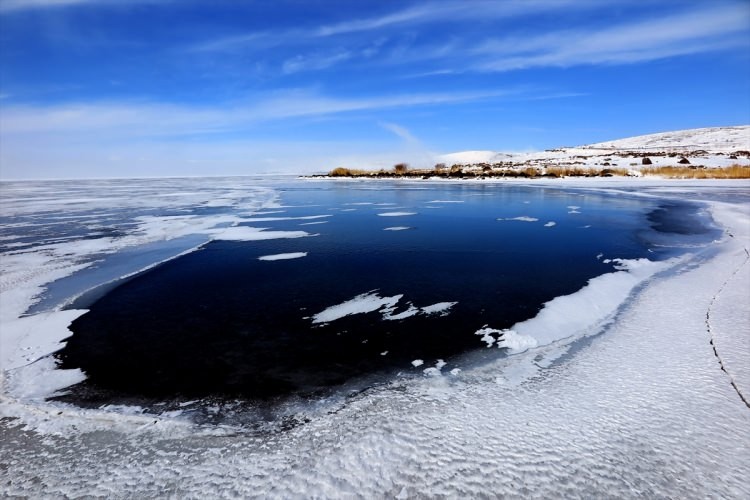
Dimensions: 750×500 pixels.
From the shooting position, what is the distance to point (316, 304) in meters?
3.63

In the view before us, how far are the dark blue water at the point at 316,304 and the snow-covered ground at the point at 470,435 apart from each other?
0.26 meters

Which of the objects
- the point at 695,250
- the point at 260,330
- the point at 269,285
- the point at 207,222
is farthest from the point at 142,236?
the point at 695,250

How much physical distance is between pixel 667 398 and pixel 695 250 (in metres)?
4.50

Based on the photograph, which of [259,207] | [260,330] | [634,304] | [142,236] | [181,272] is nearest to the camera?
[260,330]

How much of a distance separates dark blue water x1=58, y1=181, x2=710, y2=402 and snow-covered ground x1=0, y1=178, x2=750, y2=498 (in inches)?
10.3

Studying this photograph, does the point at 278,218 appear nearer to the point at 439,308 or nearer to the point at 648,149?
the point at 439,308

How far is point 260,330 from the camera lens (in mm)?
3064

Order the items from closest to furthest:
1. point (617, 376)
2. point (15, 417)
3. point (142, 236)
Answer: point (15, 417) < point (617, 376) < point (142, 236)

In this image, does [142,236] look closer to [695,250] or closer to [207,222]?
[207,222]

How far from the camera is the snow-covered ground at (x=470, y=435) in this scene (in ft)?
5.13

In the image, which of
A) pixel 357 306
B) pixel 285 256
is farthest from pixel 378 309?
pixel 285 256

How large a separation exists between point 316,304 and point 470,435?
2072 millimetres

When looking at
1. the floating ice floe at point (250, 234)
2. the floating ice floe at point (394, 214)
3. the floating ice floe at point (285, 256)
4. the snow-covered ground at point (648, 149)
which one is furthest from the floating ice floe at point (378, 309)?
the snow-covered ground at point (648, 149)

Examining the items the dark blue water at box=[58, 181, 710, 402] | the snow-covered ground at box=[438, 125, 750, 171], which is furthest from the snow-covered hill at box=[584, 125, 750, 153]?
the dark blue water at box=[58, 181, 710, 402]
